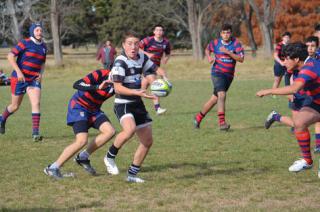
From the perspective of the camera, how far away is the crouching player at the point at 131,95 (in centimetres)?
663

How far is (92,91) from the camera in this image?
703cm

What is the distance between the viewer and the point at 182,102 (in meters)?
17.3

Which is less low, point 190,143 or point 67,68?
point 190,143

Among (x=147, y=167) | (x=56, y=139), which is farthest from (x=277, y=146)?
(x=56, y=139)

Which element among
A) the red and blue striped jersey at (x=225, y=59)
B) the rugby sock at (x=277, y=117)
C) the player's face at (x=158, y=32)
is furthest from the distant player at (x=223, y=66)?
the player's face at (x=158, y=32)

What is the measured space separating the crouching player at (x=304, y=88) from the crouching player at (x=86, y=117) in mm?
1824

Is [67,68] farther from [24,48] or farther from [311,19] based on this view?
[311,19]

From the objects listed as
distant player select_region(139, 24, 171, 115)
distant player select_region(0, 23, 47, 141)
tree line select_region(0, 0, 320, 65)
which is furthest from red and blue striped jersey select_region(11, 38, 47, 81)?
tree line select_region(0, 0, 320, 65)

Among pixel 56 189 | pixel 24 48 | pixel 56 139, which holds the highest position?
pixel 24 48

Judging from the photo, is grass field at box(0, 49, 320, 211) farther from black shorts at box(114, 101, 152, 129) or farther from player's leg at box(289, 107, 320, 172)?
black shorts at box(114, 101, 152, 129)

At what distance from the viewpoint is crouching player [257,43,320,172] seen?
257 inches

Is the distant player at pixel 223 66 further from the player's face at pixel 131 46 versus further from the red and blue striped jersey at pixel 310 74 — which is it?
the player's face at pixel 131 46

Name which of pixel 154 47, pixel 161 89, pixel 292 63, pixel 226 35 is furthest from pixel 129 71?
pixel 154 47

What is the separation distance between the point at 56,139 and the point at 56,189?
13.3 ft
